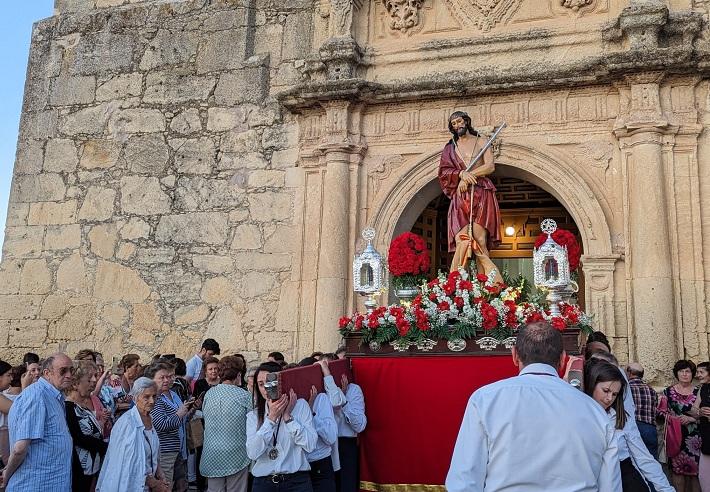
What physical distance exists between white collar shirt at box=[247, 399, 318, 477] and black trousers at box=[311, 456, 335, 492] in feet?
1.05

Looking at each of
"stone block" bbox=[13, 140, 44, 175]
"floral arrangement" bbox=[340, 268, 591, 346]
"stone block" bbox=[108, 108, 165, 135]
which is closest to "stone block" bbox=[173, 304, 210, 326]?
"stone block" bbox=[108, 108, 165, 135]

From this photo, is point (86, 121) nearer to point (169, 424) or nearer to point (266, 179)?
point (266, 179)

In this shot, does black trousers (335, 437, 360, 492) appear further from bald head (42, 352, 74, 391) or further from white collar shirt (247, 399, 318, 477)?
bald head (42, 352, 74, 391)

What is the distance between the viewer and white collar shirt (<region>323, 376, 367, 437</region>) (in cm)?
490

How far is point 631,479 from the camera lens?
3.01 m

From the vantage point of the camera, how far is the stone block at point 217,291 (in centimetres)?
877

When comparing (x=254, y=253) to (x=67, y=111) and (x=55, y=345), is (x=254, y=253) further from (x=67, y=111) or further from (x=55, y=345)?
(x=67, y=111)

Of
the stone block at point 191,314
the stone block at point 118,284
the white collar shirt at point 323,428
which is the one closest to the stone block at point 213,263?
the stone block at point 191,314

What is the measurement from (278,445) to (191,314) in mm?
5001

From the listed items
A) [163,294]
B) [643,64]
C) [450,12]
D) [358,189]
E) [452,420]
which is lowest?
[452,420]

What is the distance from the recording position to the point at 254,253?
346 inches

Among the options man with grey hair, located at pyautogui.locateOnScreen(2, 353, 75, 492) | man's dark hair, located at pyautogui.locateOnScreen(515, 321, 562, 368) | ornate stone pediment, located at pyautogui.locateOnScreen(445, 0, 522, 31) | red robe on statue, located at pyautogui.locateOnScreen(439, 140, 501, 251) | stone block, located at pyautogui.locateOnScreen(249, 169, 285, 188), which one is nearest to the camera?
man's dark hair, located at pyautogui.locateOnScreen(515, 321, 562, 368)

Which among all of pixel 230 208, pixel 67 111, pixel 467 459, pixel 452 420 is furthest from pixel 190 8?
pixel 467 459

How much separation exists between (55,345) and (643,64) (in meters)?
7.86
